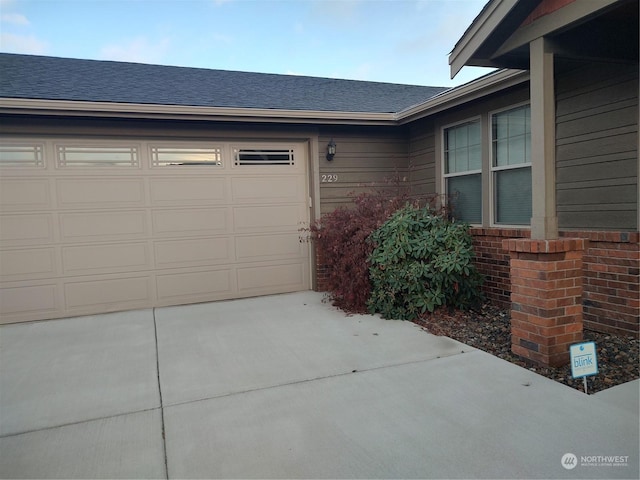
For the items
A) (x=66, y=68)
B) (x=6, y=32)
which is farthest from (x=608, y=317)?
(x=6, y=32)

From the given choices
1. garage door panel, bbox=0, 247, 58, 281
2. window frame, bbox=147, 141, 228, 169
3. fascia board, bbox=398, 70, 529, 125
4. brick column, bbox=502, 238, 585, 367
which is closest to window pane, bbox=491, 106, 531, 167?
fascia board, bbox=398, 70, 529, 125

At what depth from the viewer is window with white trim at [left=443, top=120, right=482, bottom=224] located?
20.4 feet

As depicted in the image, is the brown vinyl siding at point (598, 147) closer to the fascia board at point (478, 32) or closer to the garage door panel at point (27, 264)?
the fascia board at point (478, 32)

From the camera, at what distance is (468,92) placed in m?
5.70

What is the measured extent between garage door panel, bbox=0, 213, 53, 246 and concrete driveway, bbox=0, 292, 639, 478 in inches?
73.0

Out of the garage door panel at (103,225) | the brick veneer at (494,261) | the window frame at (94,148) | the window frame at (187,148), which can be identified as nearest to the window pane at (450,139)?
the brick veneer at (494,261)

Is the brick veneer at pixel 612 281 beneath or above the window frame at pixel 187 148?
beneath

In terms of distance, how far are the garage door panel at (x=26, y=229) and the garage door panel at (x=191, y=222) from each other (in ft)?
4.31

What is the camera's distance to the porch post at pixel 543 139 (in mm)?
3723

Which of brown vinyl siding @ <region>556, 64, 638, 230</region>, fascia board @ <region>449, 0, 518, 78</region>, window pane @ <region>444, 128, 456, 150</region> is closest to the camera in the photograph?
fascia board @ <region>449, 0, 518, 78</region>

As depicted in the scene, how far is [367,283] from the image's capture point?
18.1ft

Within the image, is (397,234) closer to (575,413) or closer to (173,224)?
(575,413)

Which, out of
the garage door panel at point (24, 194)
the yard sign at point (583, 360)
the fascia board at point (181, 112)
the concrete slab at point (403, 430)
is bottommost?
the concrete slab at point (403, 430)

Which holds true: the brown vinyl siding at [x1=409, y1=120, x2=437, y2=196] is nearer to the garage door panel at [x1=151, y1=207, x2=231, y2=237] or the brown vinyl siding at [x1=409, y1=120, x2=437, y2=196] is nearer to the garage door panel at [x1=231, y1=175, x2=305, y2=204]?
the garage door panel at [x1=231, y1=175, x2=305, y2=204]
